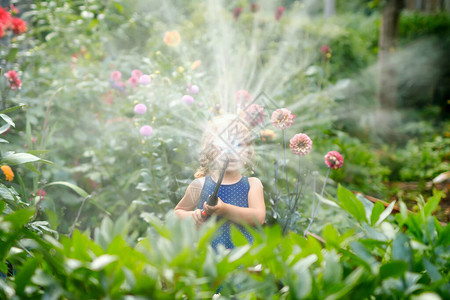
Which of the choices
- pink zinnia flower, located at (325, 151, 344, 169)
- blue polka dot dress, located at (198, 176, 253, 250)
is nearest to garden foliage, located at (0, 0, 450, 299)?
pink zinnia flower, located at (325, 151, 344, 169)

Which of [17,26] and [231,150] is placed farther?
[17,26]

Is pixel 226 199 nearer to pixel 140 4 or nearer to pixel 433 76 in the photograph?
pixel 140 4

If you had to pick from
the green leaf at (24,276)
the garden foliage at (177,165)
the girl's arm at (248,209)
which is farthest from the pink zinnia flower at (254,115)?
the green leaf at (24,276)

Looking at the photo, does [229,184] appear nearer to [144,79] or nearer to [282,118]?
[282,118]

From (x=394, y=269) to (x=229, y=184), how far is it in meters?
0.68

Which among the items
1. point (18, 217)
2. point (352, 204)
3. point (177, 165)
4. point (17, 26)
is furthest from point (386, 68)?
point (18, 217)

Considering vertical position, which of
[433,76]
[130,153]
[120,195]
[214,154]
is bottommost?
[433,76]

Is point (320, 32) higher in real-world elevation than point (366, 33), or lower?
higher

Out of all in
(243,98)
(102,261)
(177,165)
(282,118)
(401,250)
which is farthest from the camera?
(177,165)

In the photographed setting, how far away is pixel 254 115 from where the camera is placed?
1437 mm

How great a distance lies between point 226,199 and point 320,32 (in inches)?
164

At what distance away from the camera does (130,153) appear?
2.26 meters

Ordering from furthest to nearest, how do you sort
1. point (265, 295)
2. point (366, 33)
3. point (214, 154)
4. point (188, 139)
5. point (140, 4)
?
point (366, 33) → point (140, 4) → point (188, 139) → point (214, 154) → point (265, 295)

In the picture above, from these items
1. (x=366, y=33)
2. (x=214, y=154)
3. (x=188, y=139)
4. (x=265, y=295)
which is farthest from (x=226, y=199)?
(x=366, y=33)
